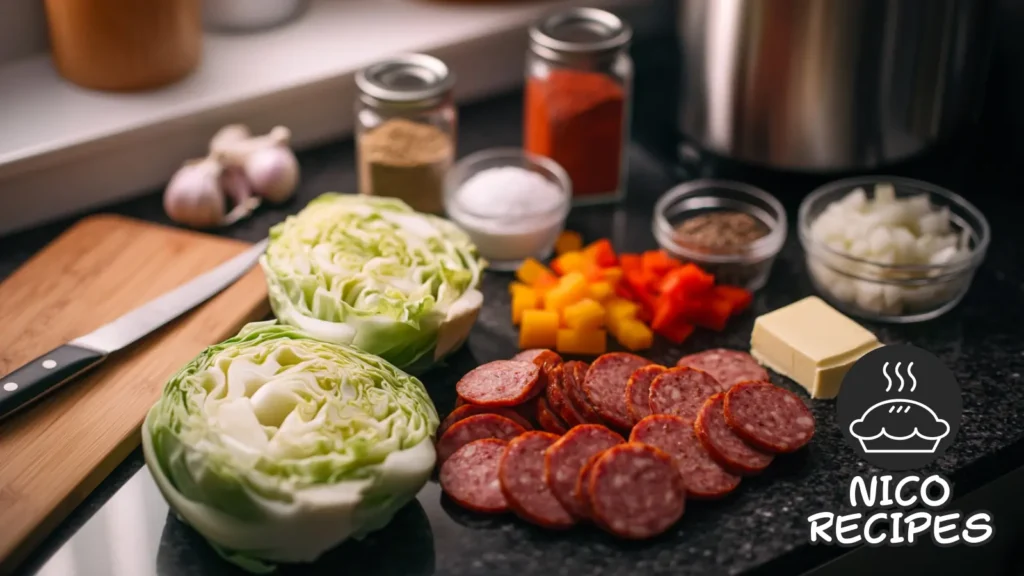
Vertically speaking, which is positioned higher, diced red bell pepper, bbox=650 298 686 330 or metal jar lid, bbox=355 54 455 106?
metal jar lid, bbox=355 54 455 106

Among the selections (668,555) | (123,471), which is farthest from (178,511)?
(668,555)

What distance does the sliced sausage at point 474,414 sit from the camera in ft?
4.51

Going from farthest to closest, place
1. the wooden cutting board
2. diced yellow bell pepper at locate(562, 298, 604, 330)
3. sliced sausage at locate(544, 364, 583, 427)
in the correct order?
diced yellow bell pepper at locate(562, 298, 604, 330), sliced sausage at locate(544, 364, 583, 427), the wooden cutting board

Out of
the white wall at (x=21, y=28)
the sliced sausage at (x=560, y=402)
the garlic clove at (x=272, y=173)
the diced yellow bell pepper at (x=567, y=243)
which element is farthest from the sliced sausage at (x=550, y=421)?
the white wall at (x=21, y=28)

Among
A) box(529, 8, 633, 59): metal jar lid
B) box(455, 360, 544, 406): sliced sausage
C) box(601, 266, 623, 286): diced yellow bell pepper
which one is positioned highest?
box(529, 8, 633, 59): metal jar lid

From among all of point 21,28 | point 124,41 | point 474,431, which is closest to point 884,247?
point 474,431

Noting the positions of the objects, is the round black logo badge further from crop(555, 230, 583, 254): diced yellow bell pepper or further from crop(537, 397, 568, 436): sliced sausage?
crop(555, 230, 583, 254): diced yellow bell pepper

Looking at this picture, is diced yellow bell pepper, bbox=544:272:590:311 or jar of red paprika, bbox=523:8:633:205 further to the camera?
jar of red paprika, bbox=523:8:633:205

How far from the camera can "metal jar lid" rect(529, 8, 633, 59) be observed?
177 cm

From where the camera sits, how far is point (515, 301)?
1598mm

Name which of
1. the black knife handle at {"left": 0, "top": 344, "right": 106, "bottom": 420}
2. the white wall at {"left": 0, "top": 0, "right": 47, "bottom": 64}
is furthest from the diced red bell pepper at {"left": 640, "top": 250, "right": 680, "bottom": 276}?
the white wall at {"left": 0, "top": 0, "right": 47, "bottom": 64}

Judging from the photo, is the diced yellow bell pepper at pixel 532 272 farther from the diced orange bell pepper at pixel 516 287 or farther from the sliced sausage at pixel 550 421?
the sliced sausage at pixel 550 421

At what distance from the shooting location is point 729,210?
5.92 feet

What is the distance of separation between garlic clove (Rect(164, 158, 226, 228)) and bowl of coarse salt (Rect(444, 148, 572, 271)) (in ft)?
1.13
